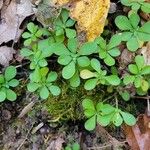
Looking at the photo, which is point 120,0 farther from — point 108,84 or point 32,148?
point 32,148

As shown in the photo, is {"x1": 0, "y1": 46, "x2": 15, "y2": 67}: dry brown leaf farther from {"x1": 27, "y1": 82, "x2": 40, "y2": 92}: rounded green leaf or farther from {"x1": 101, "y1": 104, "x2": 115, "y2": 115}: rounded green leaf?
{"x1": 101, "y1": 104, "x2": 115, "y2": 115}: rounded green leaf

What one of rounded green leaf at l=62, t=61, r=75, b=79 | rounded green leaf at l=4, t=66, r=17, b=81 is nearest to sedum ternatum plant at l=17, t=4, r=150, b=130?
rounded green leaf at l=62, t=61, r=75, b=79

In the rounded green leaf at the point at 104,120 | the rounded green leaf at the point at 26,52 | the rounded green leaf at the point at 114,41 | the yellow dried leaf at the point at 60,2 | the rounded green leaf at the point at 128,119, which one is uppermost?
the yellow dried leaf at the point at 60,2

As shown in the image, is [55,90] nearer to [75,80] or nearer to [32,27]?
[75,80]

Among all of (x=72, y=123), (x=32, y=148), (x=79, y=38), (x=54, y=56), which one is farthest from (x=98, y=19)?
(x=32, y=148)

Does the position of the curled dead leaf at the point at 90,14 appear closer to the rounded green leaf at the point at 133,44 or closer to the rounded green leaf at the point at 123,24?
the rounded green leaf at the point at 123,24

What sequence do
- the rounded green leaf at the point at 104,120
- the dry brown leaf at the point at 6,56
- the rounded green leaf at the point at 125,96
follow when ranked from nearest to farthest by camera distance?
the rounded green leaf at the point at 104,120 < the rounded green leaf at the point at 125,96 < the dry brown leaf at the point at 6,56

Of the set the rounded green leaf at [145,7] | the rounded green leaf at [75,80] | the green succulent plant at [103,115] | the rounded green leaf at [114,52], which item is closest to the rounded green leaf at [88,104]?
the green succulent plant at [103,115]
